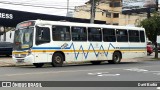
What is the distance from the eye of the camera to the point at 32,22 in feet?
74.0

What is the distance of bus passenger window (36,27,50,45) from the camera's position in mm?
22203

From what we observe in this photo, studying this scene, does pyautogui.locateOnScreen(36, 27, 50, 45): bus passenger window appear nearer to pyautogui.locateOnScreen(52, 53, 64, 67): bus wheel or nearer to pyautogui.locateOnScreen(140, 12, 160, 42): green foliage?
pyautogui.locateOnScreen(52, 53, 64, 67): bus wheel

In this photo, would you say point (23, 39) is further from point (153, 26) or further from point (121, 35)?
point (153, 26)

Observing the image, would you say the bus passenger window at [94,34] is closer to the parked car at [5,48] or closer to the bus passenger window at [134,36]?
the bus passenger window at [134,36]

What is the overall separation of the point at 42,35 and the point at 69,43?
217 cm

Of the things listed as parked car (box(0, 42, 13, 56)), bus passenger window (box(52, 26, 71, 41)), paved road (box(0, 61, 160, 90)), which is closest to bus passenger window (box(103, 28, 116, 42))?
bus passenger window (box(52, 26, 71, 41))

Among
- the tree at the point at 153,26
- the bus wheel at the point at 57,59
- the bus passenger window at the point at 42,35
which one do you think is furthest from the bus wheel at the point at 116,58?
the tree at the point at 153,26

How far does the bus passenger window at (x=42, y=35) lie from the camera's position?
22203 millimetres

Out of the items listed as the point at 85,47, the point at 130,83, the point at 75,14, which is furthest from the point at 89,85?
the point at 75,14

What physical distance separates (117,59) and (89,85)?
14.2 meters

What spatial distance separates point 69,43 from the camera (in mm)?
23844

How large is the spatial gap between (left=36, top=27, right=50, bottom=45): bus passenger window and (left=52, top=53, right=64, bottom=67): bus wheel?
1.18 m

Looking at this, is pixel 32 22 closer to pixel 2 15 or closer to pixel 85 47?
pixel 85 47

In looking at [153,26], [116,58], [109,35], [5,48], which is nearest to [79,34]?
[109,35]
